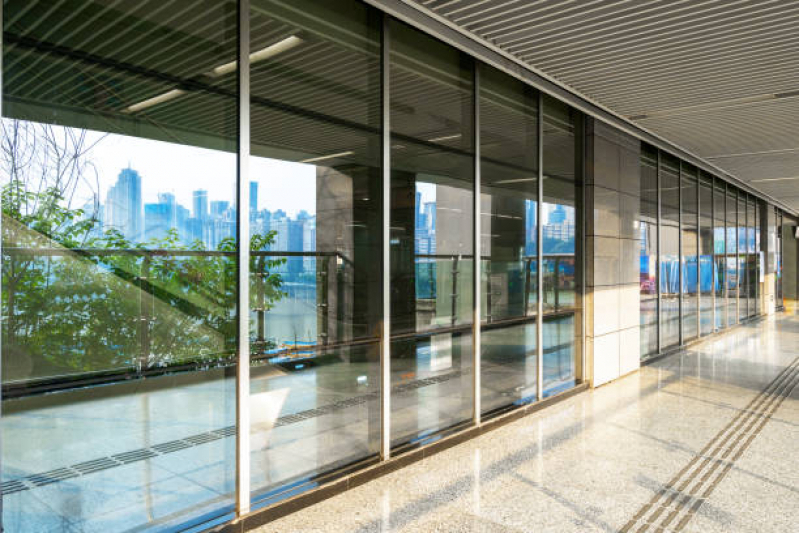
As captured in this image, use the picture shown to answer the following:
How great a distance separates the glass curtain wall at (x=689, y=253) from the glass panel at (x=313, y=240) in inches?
325

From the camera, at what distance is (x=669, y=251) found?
9.70 meters

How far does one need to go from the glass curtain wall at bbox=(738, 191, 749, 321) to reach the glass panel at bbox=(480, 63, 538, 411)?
1037cm

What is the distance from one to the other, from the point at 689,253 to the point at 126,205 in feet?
34.5

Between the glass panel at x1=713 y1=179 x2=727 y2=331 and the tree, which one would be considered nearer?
the tree

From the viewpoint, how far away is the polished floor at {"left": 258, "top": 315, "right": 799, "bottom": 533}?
129 inches

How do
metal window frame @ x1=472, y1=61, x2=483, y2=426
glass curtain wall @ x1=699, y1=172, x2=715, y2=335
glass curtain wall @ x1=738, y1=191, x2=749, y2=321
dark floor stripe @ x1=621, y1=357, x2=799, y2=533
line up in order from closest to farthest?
1. dark floor stripe @ x1=621, y1=357, x2=799, y2=533
2. metal window frame @ x1=472, y1=61, x2=483, y2=426
3. glass curtain wall @ x1=699, y1=172, x2=715, y2=335
4. glass curtain wall @ x1=738, y1=191, x2=749, y2=321

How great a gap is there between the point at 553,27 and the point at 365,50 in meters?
1.44

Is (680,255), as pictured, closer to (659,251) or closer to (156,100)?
(659,251)

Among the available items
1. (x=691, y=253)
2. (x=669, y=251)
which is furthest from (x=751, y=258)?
(x=669, y=251)

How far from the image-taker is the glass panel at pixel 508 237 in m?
5.18

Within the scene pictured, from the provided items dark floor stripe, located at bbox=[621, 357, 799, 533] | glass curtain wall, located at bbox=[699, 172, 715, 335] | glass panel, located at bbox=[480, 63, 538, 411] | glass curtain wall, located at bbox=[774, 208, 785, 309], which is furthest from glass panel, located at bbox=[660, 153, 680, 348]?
glass curtain wall, located at bbox=[774, 208, 785, 309]

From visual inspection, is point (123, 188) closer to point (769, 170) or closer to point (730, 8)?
point (730, 8)

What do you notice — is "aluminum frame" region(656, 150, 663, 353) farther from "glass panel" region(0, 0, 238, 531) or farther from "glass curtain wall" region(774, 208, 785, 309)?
"glass curtain wall" region(774, 208, 785, 309)

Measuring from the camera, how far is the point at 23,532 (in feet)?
8.28
